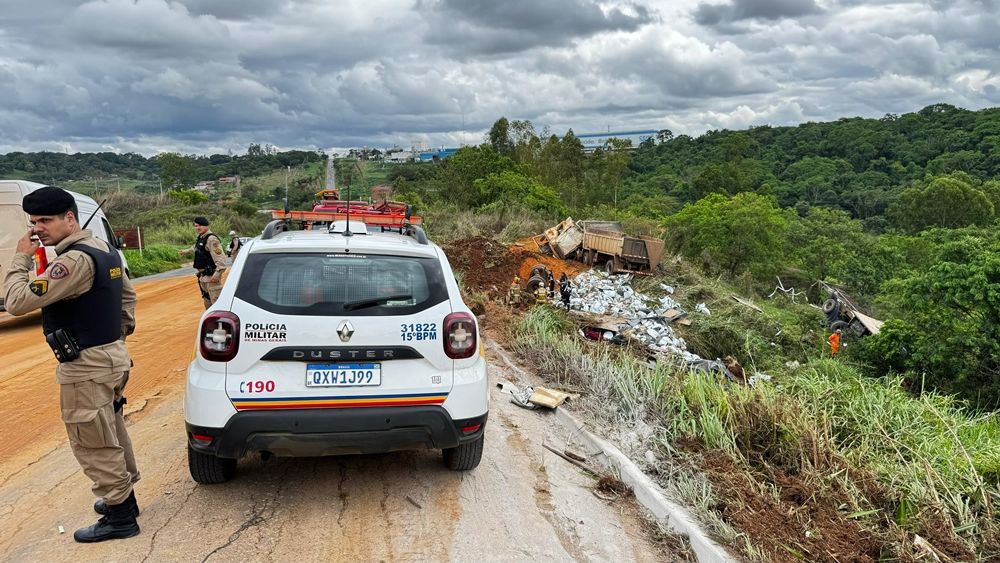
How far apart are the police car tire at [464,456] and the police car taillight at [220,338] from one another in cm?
162

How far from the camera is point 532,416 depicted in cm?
567

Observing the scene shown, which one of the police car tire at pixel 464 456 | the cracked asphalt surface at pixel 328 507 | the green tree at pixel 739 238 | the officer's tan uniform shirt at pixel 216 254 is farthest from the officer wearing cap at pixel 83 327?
the green tree at pixel 739 238

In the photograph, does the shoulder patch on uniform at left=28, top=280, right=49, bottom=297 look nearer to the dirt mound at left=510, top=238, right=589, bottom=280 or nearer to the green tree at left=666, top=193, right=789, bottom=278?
the dirt mound at left=510, top=238, right=589, bottom=280

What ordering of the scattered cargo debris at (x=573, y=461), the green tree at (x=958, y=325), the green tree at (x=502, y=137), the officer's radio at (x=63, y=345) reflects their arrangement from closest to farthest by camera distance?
the officer's radio at (x=63, y=345) < the scattered cargo debris at (x=573, y=461) < the green tree at (x=958, y=325) < the green tree at (x=502, y=137)

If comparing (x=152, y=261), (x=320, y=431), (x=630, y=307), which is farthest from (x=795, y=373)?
(x=152, y=261)

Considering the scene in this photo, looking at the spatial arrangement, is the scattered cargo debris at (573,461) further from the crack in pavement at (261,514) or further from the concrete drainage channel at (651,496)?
the crack in pavement at (261,514)

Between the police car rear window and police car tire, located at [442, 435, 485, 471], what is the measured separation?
1112 mm

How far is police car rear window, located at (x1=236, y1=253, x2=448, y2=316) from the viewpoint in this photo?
349cm

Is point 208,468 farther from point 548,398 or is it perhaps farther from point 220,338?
point 548,398

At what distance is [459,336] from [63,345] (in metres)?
2.03

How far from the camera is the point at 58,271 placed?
2922mm

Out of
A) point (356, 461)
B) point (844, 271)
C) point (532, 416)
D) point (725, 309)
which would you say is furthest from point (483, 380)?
point (844, 271)

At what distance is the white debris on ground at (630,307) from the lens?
39.2ft

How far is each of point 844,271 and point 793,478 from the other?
3897 cm
